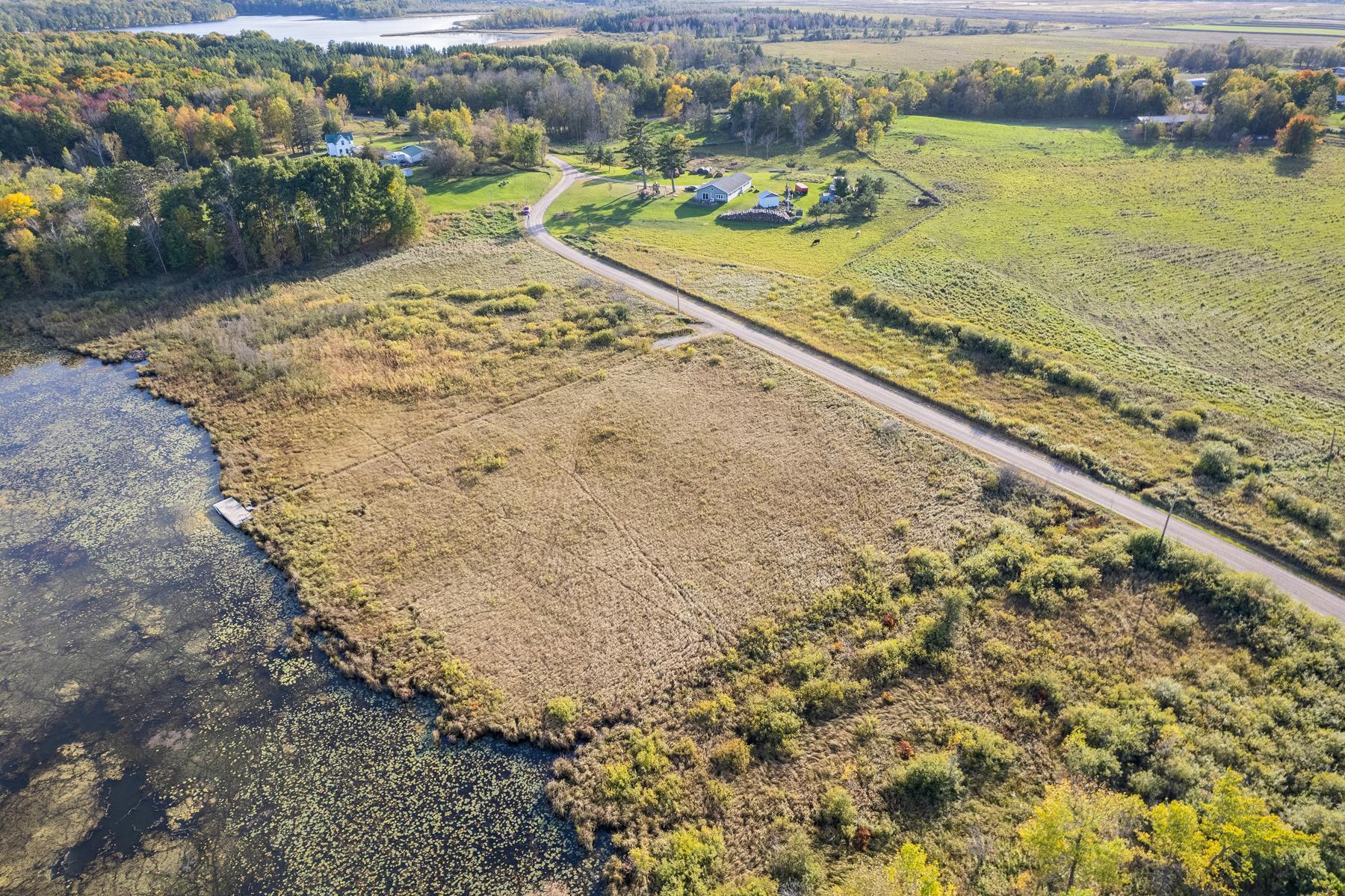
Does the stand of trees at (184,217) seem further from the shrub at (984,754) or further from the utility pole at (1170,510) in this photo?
the utility pole at (1170,510)

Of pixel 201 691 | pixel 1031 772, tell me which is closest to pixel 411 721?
pixel 201 691

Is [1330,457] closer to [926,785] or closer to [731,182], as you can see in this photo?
[926,785]

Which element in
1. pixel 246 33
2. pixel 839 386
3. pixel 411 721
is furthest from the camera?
pixel 246 33

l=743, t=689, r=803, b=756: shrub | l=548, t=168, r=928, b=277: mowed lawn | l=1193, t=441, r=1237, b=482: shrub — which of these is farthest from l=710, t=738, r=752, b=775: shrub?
l=548, t=168, r=928, b=277: mowed lawn

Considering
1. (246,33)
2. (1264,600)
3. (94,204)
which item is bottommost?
(1264,600)

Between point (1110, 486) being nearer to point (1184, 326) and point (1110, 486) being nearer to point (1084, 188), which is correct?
point (1184, 326)

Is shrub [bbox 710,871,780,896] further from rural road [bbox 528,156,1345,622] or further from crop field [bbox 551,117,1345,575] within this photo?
crop field [bbox 551,117,1345,575]
